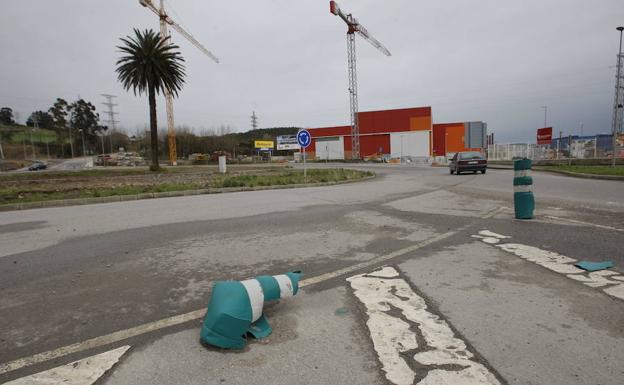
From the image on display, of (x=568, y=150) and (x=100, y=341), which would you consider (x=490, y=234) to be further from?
(x=568, y=150)

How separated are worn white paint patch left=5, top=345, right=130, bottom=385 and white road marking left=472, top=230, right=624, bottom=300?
419 centimetres

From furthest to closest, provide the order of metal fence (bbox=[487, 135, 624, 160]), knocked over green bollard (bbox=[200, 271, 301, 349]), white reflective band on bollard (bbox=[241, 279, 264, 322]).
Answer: metal fence (bbox=[487, 135, 624, 160])
white reflective band on bollard (bbox=[241, 279, 264, 322])
knocked over green bollard (bbox=[200, 271, 301, 349])

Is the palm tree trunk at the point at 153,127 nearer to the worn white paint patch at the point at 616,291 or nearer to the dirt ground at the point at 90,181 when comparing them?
the dirt ground at the point at 90,181

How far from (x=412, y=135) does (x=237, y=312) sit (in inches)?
2728

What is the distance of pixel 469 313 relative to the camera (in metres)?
3.01

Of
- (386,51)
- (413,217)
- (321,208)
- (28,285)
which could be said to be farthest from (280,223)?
(386,51)

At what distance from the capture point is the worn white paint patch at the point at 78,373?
218 cm

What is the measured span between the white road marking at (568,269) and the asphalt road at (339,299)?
4cm

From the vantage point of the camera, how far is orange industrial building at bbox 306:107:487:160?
221 feet

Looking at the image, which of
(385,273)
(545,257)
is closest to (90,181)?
(385,273)

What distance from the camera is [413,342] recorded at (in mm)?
2561

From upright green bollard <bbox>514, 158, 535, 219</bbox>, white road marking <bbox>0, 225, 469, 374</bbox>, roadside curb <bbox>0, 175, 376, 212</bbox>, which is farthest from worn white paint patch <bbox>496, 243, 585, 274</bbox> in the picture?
roadside curb <bbox>0, 175, 376, 212</bbox>

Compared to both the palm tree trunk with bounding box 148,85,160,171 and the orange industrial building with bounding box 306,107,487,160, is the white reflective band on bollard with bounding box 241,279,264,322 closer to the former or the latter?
the palm tree trunk with bounding box 148,85,160,171

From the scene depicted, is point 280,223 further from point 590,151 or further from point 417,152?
point 417,152
